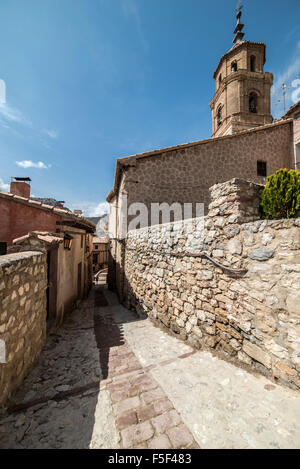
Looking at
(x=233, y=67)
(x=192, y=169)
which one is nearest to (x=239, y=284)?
(x=192, y=169)

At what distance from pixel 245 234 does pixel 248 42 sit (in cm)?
1964

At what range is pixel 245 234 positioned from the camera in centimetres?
307

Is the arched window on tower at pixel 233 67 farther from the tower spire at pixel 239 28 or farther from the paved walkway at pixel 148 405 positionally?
the paved walkway at pixel 148 405

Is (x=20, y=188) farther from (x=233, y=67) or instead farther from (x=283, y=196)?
(x=233, y=67)

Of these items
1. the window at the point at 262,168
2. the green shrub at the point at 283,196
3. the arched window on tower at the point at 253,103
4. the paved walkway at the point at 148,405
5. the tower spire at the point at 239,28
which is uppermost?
the tower spire at the point at 239,28

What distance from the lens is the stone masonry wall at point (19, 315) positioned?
90.0 inches

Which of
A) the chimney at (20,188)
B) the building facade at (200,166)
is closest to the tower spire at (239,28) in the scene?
the building facade at (200,166)

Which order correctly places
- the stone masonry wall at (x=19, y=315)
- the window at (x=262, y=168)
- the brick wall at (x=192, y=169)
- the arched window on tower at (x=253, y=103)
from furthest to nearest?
1. the arched window on tower at (x=253, y=103)
2. the window at (x=262, y=168)
3. the brick wall at (x=192, y=169)
4. the stone masonry wall at (x=19, y=315)

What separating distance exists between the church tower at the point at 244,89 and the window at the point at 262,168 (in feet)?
17.1

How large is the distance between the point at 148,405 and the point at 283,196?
12.0 ft

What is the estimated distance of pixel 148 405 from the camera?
2.48 metres

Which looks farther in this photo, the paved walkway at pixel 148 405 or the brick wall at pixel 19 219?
the brick wall at pixel 19 219

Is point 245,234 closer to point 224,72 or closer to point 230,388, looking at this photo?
point 230,388
